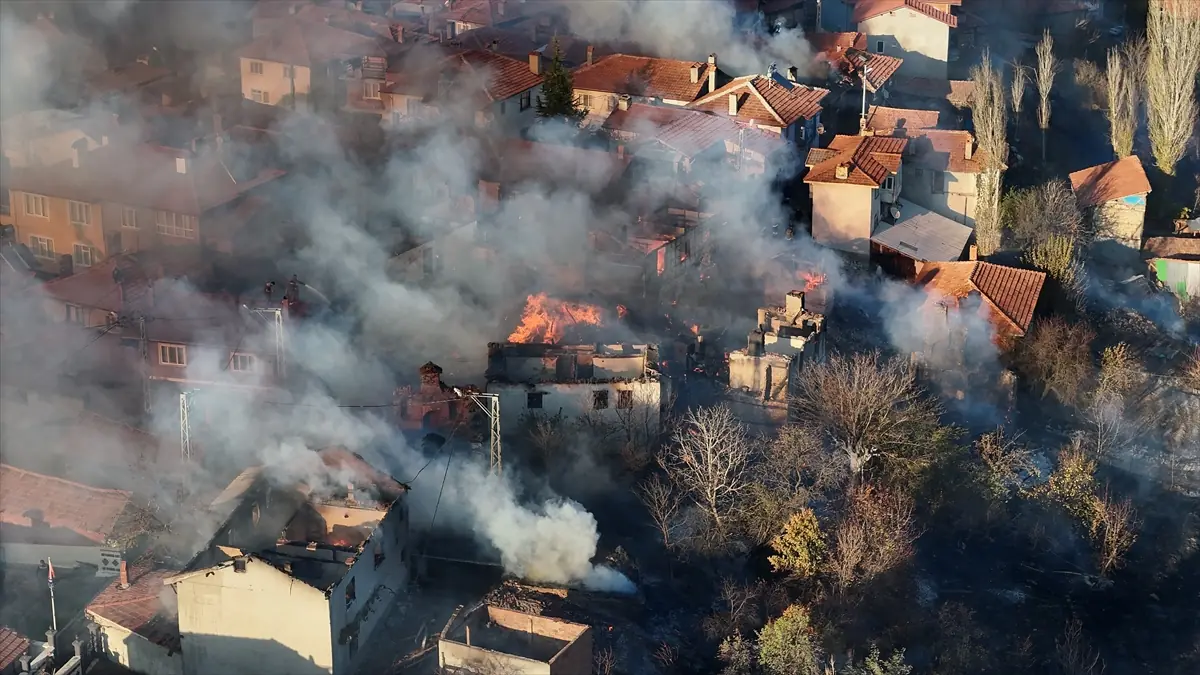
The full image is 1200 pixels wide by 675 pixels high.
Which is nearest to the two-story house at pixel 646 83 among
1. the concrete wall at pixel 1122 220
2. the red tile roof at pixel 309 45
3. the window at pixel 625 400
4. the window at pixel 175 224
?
the red tile roof at pixel 309 45

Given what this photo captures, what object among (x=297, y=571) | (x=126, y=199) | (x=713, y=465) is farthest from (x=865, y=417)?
(x=126, y=199)

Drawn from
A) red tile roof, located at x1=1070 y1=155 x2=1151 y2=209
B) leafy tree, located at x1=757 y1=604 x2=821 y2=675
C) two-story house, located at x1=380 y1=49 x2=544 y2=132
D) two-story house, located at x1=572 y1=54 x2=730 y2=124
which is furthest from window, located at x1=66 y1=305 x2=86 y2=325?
red tile roof, located at x1=1070 y1=155 x2=1151 y2=209

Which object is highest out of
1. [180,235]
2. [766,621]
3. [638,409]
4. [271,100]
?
[271,100]

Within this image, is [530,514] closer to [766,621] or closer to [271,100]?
[766,621]

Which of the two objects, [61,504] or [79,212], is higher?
[79,212]

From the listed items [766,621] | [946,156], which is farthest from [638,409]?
[946,156]

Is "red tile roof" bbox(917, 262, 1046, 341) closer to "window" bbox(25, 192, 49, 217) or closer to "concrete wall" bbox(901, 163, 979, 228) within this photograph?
"concrete wall" bbox(901, 163, 979, 228)

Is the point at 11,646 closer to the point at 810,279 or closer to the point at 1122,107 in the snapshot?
the point at 810,279
